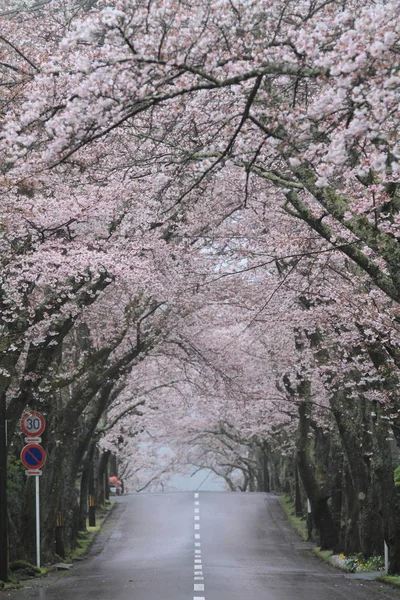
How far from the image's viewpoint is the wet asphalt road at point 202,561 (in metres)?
14.5

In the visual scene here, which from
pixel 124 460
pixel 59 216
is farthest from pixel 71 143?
pixel 124 460

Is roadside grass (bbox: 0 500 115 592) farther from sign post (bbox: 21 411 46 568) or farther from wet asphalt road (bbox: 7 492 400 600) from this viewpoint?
sign post (bbox: 21 411 46 568)

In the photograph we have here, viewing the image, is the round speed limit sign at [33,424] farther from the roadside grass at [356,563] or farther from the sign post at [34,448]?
the roadside grass at [356,563]

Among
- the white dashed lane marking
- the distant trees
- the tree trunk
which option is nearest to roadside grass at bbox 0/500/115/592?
the distant trees

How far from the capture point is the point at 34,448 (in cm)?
1819

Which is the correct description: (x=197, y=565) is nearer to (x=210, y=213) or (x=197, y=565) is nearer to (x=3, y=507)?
(x=3, y=507)

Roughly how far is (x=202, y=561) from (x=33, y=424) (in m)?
5.84

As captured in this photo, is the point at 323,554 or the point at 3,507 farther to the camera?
the point at 323,554

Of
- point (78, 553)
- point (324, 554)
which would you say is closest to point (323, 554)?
point (324, 554)

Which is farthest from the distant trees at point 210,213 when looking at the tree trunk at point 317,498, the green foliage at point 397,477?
the green foliage at point 397,477

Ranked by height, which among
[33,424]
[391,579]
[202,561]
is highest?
[33,424]

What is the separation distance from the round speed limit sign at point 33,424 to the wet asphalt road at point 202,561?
3050mm

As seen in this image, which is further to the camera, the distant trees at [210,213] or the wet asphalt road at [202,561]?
the wet asphalt road at [202,561]

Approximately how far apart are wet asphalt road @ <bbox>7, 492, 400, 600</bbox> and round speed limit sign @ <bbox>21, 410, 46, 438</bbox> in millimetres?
3050
